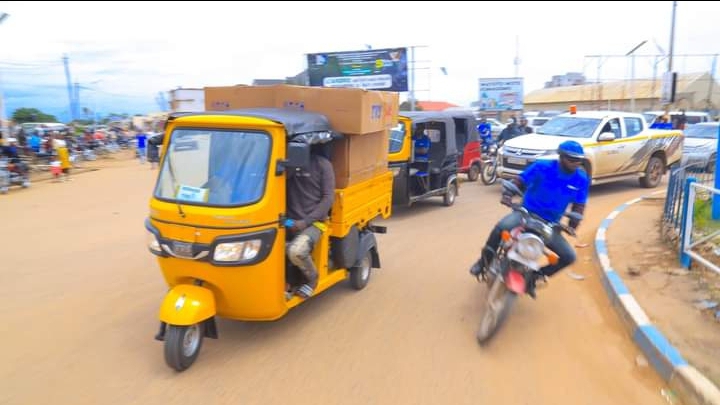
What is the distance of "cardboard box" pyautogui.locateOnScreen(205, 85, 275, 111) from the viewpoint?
5.45 m

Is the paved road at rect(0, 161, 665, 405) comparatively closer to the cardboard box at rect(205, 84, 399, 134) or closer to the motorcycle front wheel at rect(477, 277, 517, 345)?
the motorcycle front wheel at rect(477, 277, 517, 345)

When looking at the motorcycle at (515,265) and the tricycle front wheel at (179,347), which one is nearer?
the tricycle front wheel at (179,347)

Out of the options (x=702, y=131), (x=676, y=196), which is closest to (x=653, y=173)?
(x=702, y=131)

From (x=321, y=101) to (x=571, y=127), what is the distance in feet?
30.0

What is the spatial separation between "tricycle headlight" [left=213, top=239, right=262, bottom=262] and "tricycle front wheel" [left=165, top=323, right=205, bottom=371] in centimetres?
60

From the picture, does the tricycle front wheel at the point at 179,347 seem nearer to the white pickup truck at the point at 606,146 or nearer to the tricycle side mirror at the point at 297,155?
the tricycle side mirror at the point at 297,155

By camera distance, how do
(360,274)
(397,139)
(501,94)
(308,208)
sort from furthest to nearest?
(501,94), (397,139), (360,274), (308,208)

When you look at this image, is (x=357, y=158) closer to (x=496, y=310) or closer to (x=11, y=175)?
(x=496, y=310)

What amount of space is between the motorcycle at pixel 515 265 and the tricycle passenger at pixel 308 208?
1593 mm

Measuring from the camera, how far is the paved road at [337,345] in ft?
12.3

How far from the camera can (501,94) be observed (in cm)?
3569

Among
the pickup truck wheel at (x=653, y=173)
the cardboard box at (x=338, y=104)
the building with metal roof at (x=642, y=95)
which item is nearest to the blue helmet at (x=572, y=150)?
the cardboard box at (x=338, y=104)

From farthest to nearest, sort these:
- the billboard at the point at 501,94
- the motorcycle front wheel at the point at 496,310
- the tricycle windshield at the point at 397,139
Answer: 1. the billboard at the point at 501,94
2. the tricycle windshield at the point at 397,139
3. the motorcycle front wheel at the point at 496,310

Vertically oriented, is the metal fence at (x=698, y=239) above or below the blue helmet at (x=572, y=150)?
below
